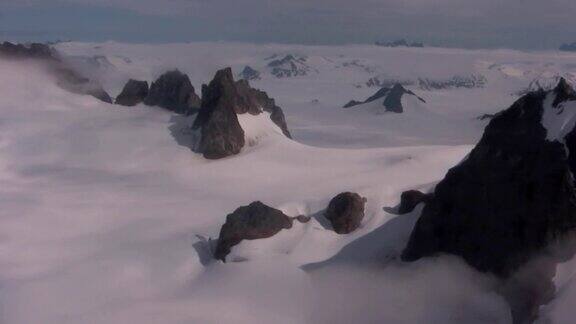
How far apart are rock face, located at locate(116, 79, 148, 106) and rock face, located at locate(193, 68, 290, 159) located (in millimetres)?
13903

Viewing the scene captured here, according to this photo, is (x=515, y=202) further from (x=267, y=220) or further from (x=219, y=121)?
(x=219, y=121)

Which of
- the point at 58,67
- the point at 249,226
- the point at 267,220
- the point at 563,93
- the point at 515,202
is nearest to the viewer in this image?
the point at 515,202

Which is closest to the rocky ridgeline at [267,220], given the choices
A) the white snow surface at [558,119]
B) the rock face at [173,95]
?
the white snow surface at [558,119]

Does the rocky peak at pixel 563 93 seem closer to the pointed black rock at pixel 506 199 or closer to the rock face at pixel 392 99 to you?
the pointed black rock at pixel 506 199

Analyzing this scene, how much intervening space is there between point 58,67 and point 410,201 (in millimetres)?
58954

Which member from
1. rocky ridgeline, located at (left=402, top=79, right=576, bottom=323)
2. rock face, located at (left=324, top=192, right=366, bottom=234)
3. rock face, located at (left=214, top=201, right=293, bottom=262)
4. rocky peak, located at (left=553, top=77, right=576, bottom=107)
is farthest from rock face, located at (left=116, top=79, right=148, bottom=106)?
rocky peak, located at (left=553, top=77, right=576, bottom=107)

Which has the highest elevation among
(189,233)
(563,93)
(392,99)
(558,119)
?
(563,93)

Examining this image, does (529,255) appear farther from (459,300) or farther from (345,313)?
(345,313)

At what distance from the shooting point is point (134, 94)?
68938mm

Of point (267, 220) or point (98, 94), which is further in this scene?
point (98, 94)

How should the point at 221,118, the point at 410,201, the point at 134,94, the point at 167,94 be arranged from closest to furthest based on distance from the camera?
the point at 410,201, the point at 221,118, the point at 167,94, the point at 134,94

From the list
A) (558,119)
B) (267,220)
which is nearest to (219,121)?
(267,220)

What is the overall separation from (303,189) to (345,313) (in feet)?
56.4

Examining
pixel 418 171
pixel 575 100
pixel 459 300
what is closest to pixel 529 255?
pixel 459 300
